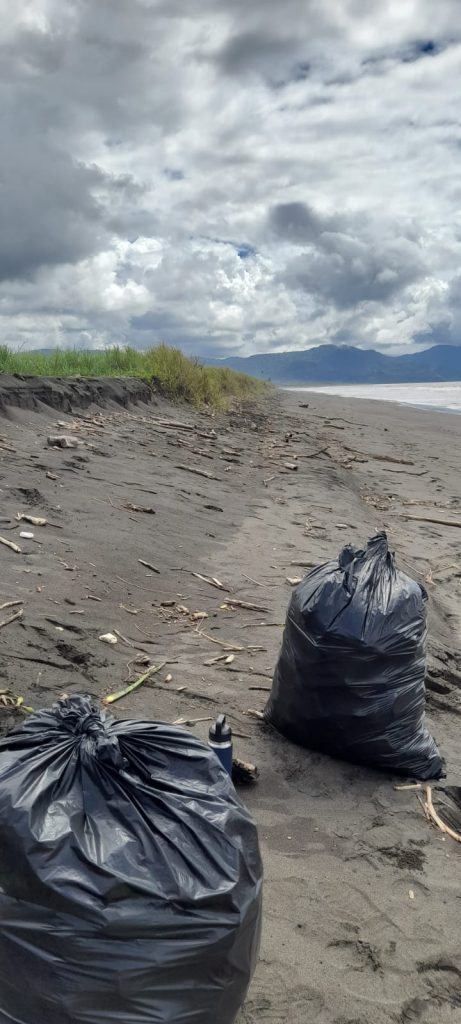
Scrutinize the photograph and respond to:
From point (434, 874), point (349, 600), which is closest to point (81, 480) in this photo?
point (349, 600)

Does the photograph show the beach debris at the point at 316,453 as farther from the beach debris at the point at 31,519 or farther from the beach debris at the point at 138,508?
the beach debris at the point at 31,519

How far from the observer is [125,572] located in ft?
14.2

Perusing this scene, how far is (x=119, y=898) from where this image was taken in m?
1.34

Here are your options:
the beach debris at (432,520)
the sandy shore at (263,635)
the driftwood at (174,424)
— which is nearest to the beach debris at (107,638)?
the sandy shore at (263,635)

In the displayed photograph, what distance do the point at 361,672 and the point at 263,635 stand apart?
4.15 feet

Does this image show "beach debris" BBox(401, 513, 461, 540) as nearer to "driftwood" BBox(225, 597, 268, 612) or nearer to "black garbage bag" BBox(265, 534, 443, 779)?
"driftwood" BBox(225, 597, 268, 612)

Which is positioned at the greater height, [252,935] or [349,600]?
[349,600]

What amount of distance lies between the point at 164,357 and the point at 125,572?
374 inches

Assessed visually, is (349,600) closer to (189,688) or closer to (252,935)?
(189,688)

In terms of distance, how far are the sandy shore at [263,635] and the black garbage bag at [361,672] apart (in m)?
0.11

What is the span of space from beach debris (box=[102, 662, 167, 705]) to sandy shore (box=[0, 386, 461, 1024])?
0.04 meters

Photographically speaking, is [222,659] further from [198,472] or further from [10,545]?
[198,472]

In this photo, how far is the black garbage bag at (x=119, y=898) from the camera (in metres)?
1.33

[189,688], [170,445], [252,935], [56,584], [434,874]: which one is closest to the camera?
[252,935]
